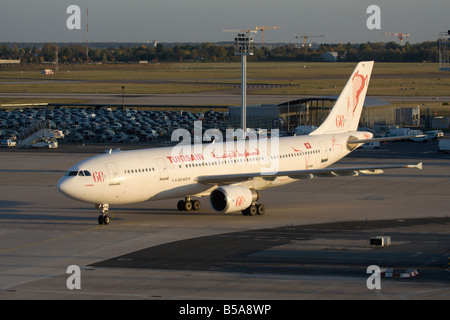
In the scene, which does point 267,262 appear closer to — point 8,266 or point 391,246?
point 391,246

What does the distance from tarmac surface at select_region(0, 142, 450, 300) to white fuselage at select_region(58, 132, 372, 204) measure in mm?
2149

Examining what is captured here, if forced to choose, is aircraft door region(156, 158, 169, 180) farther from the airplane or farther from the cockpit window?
the cockpit window

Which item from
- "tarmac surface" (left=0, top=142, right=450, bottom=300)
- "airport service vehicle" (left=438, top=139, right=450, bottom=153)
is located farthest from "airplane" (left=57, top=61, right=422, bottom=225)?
"airport service vehicle" (left=438, top=139, right=450, bottom=153)

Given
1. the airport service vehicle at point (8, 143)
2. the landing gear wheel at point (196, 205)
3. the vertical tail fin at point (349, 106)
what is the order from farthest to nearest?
the airport service vehicle at point (8, 143) → the vertical tail fin at point (349, 106) → the landing gear wheel at point (196, 205)

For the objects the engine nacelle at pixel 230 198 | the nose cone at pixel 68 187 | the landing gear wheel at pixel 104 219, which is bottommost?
the landing gear wheel at pixel 104 219

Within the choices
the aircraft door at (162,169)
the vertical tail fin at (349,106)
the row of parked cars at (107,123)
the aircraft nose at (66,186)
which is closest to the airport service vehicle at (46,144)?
the row of parked cars at (107,123)

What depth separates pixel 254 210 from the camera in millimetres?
51625

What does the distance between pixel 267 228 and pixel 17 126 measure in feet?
334

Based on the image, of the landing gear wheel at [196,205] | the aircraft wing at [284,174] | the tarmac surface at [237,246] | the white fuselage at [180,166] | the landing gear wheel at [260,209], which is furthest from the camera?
the landing gear wheel at [196,205]

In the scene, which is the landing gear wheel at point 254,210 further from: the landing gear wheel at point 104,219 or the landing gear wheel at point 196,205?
the landing gear wheel at point 104,219

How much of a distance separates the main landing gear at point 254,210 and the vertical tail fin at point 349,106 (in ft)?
39.4

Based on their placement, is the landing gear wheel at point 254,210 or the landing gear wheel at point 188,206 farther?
the landing gear wheel at point 188,206

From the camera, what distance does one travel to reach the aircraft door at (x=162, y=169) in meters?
49.1

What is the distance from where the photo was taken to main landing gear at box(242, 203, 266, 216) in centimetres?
5156
